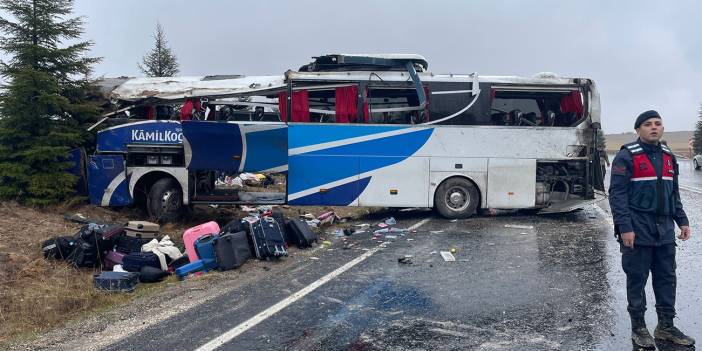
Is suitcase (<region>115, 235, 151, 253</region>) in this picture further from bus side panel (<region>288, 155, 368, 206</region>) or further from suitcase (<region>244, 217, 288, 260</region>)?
bus side panel (<region>288, 155, 368, 206</region>)

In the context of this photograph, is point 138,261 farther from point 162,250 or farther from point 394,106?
point 394,106

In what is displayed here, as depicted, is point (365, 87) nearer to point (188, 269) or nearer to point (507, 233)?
point (507, 233)

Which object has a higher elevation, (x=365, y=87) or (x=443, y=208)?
(x=365, y=87)

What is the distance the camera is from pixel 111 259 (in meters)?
7.59

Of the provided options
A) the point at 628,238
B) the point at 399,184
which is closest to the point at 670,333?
the point at 628,238

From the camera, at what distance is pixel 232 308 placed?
18.0ft

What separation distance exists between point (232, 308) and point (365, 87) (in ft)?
22.2

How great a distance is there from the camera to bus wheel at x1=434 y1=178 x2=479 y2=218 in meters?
11.4

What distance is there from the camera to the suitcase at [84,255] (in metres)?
7.41

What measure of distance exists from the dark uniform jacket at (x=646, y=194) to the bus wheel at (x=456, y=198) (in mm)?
6831

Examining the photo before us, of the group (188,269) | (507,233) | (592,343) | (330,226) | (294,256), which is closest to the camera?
(592,343)

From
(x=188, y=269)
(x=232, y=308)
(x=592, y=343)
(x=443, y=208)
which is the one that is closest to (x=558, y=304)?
(x=592, y=343)

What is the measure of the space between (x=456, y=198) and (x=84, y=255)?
730 cm

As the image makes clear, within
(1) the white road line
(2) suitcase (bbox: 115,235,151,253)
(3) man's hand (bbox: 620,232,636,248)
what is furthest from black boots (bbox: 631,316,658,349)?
(2) suitcase (bbox: 115,235,151,253)
